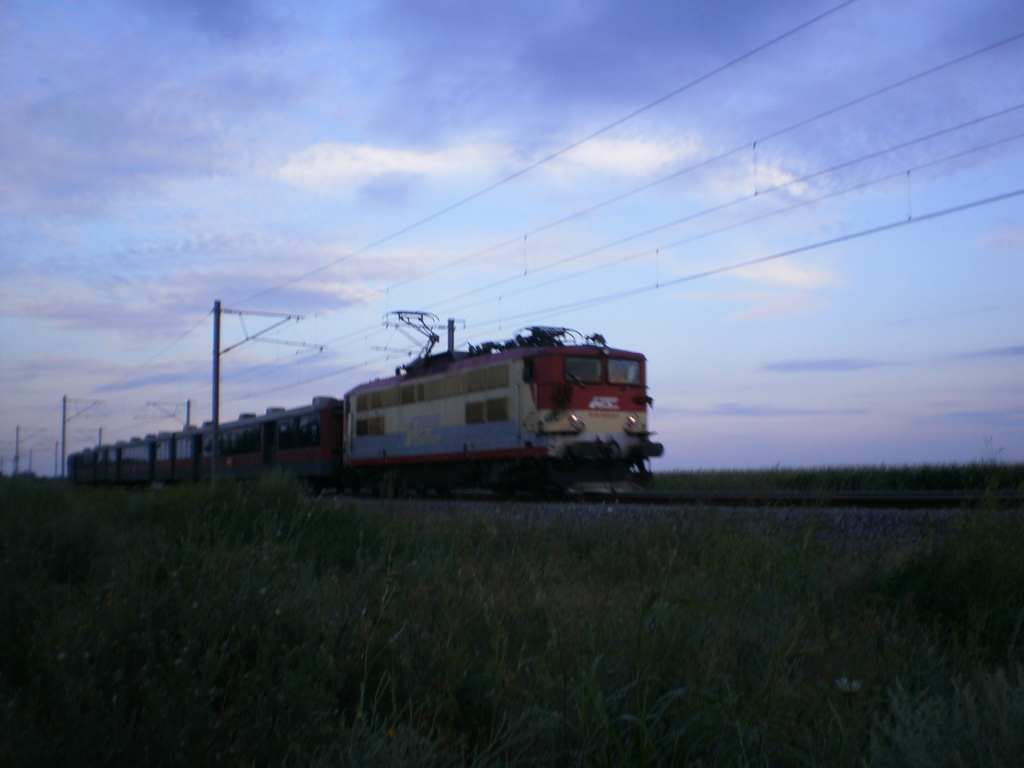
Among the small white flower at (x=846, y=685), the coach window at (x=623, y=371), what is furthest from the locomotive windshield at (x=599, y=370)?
the small white flower at (x=846, y=685)

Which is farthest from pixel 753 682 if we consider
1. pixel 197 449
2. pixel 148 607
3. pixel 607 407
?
pixel 197 449

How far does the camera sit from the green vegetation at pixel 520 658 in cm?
382

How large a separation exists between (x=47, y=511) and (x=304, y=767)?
34.9 feet

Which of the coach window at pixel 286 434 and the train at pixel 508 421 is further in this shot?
the coach window at pixel 286 434

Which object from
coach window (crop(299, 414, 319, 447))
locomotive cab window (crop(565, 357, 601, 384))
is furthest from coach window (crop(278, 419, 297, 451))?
locomotive cab window (crop(565, 357, 601, 384))

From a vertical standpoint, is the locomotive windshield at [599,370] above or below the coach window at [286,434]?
above

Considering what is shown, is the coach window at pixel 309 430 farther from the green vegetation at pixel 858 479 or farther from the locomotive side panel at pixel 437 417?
the green vegetation at pixel 858 479

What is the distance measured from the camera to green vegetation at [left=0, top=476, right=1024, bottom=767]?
382 cm

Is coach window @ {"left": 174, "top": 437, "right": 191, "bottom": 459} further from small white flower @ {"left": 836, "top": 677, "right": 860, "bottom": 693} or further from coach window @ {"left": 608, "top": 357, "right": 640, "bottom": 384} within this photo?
small white flower @ {"left": 836, "top": 677, "right": 860, "bottom": 693}

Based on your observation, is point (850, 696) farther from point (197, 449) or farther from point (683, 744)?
point (197, 449)

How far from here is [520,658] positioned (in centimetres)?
473

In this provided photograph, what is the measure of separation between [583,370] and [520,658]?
13.6 metres

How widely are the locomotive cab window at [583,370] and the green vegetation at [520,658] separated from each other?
981 cm

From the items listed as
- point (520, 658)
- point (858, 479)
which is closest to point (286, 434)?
point (858, 479)
